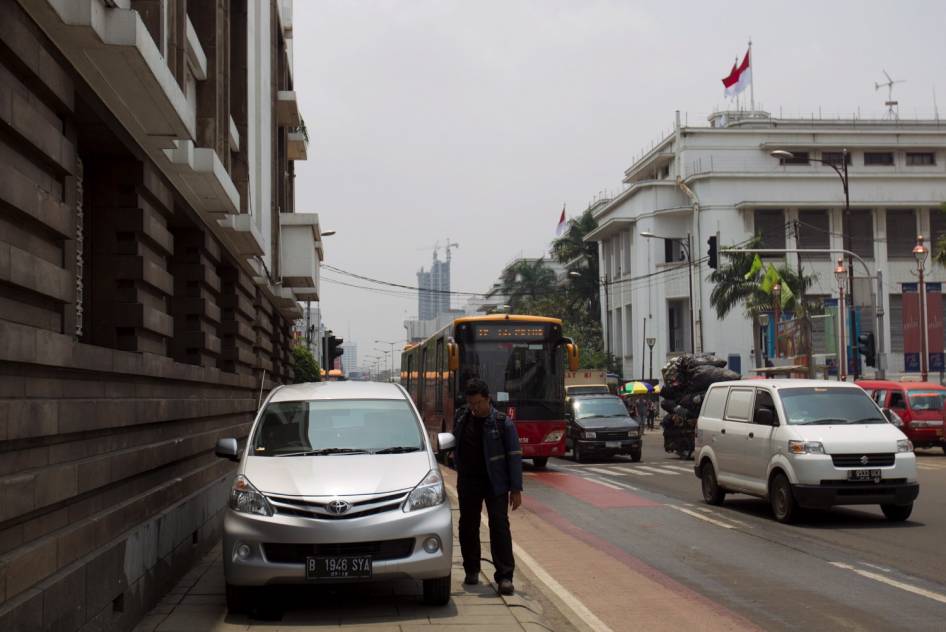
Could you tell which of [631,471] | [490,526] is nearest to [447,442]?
[490,526]

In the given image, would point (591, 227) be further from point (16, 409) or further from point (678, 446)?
point (16, 409)

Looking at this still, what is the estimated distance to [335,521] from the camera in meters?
8.41

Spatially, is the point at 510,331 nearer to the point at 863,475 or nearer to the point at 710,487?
the point at 710,487

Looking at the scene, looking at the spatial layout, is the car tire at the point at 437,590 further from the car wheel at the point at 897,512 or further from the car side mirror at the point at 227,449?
the car wheel at the point at 897,512

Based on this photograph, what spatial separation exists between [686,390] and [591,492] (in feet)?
34.9

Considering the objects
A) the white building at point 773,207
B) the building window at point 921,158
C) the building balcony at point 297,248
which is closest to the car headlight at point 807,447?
the building balcony at point 297,248

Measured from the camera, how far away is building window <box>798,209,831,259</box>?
220 ft

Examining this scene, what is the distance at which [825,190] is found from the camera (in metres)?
67.2

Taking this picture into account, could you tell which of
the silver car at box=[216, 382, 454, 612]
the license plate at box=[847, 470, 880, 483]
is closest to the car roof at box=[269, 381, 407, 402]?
the silver car at box=[216, 382, 454, 612]

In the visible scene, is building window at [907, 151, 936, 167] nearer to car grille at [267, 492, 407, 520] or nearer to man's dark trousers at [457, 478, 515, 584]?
man's dark trousers at [457, 478, 515, 584]

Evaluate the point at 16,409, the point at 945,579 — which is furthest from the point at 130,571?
the point at 945,579

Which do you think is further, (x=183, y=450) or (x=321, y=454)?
(x=183, y=450)

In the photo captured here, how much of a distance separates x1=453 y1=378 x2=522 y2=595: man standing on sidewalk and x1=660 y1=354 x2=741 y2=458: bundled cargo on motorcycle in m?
20.8

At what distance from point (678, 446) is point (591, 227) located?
57.1 metres
